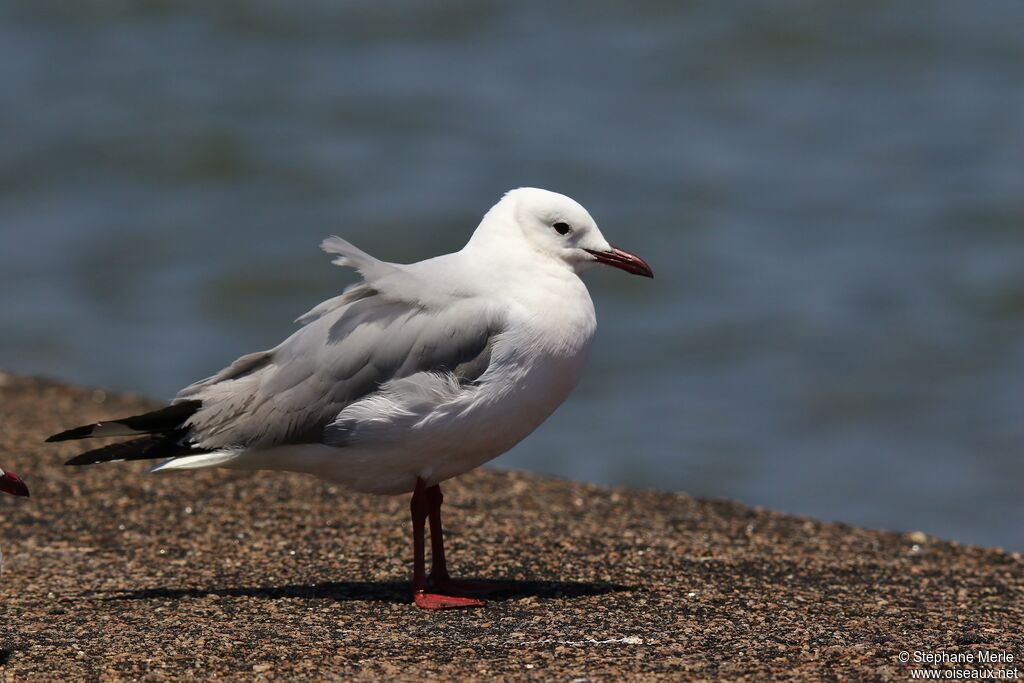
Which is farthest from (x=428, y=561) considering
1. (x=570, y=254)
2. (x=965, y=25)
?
(x=965, y=25)

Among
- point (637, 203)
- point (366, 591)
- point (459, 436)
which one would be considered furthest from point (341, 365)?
point (637, 203)

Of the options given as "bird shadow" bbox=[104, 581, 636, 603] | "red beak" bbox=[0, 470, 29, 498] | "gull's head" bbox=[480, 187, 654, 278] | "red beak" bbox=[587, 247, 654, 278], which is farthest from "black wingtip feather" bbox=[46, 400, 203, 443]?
"red beak" bbox=[587, 247, 654, 278]

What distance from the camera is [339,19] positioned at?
656 inches

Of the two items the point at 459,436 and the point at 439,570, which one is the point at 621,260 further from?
the point at 439,570

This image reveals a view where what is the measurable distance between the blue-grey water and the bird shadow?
81.4 inches

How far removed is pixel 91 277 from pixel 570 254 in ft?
25.7

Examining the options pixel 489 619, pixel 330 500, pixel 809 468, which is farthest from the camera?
pixel 809 468

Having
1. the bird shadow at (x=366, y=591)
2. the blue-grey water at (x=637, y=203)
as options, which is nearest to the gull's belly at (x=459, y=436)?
the bird shadow at (x=366, y=591)

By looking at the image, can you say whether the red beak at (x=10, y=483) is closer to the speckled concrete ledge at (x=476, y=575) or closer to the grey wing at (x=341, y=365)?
the speckled concrete ledge at (x=476, y=575)

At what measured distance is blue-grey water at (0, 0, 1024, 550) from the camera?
31.3 feet

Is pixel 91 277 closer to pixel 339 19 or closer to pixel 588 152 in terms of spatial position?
pixel 588 152

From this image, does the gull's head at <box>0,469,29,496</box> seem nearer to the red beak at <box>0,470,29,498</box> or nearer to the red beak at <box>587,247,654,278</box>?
the red beak at <box>0,470,29,498</box>

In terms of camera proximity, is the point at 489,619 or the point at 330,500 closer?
the point at 489,619

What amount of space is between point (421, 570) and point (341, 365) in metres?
0.74
